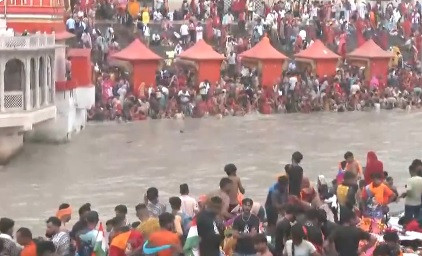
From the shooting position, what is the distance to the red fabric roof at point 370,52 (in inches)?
1291

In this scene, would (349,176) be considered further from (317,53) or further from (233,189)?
(317,53)

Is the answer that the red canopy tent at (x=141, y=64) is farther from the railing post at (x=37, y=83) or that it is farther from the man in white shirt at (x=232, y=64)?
the railing post at (x=37, y=83)

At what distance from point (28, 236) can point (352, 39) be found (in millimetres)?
27257

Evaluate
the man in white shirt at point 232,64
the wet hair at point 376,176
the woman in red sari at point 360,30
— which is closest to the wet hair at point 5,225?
the wet hair at point 376,176

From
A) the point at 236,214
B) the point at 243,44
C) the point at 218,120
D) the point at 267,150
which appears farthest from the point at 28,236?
the point at 243,44

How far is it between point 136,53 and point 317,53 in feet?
18.8

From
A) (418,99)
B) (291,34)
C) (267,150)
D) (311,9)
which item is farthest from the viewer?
(311,9)

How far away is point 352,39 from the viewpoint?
36125 millimetres

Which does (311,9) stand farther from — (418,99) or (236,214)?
(236,214)

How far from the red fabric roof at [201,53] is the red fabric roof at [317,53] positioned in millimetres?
3017

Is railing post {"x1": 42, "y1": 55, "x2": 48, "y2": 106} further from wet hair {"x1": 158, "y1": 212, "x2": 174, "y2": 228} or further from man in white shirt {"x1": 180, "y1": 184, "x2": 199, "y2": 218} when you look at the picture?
wet hair {"x1": 158, "y1": 212, "x2": 174, "y2": 228}

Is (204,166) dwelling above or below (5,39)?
below

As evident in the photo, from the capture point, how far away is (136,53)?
2947 cm

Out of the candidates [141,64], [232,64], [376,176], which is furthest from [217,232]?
[232,64]
